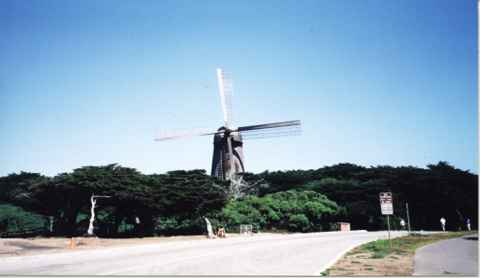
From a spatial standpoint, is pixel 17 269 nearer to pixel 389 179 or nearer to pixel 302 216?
pixel 302 216

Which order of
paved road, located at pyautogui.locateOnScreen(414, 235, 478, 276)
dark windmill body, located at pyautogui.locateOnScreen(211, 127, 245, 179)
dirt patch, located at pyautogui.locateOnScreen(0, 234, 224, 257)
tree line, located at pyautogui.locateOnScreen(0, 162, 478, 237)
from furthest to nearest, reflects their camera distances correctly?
dark windmill body, located at pyautogui.locateOnScreen(211, 127, 245, 179) → tree line, located at pyautogui.locateOnScreen(0, 162, 478, 237) → dirt patch, located at pyautogui.locateOnScreen(0, 234, 224, 257) → paved road, located at pyautogui.locateOnScreen(414, 235, 478, 276)

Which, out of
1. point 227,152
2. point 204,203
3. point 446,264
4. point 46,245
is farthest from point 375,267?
point 227,152

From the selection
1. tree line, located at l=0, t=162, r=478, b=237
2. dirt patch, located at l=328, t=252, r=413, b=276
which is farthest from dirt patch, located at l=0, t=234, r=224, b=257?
dirt patch, located at l=328, t=252, r=413, b=276

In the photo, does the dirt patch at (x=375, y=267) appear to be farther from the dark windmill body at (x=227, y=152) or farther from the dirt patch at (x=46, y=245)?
the dark windmill body at (x=227, y=152)

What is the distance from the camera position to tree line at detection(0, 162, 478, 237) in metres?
34.7

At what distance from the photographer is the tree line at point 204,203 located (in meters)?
34.7

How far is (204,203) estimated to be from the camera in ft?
117

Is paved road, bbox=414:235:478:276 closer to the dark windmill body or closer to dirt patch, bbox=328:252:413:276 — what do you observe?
dirt patch, bbox=328:252:413:276

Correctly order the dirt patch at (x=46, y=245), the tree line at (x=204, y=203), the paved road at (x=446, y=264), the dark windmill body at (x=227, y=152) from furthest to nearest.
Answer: the dark windmill body at (x=227, y=152), the tree line at (x=204, y=203), the dirt patch at (x=46, y=245), the paved road at (x=446, y=264)

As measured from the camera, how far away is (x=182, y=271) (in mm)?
11594

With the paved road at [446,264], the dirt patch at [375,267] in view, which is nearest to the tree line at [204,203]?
the paved road at [446,264]

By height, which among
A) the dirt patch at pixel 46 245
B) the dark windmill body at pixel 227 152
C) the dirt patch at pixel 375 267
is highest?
the dark windmill body at pixel 227 152

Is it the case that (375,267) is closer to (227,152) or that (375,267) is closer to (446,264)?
(446,264)

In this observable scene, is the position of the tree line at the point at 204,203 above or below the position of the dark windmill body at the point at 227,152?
below
